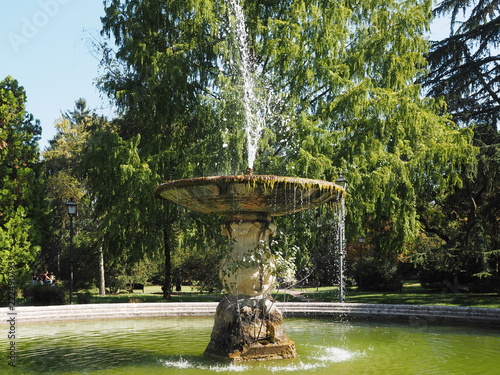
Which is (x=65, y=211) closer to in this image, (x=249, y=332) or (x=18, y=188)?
(x=18, y=188)

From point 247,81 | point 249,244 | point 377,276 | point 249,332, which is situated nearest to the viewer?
point 249,332

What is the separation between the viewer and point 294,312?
49.2 ft

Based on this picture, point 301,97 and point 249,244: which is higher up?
point 301,97

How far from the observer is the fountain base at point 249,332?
8.30 metres

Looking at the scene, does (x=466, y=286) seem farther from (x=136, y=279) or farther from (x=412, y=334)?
(x=136, y=279)

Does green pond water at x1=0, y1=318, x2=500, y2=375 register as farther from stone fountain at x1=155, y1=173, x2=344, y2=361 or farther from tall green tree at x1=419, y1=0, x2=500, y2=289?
Result: tall green tree at x1=419, y1=0, x2=500, y2=289

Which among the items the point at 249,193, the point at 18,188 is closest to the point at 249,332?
the point at 249,193

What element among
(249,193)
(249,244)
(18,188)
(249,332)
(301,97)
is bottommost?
(249,332)

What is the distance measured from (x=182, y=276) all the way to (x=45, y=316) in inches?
722

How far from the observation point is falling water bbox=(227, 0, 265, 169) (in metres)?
17.6

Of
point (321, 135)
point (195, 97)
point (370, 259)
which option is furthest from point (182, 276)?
point (321, 135)

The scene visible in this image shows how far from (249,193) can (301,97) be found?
40.2 ft

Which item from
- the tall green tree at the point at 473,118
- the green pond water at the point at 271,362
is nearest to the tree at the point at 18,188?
the green pond water at the point at 271,362

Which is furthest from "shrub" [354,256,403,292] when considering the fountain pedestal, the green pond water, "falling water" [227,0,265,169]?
the fountain pedestal
